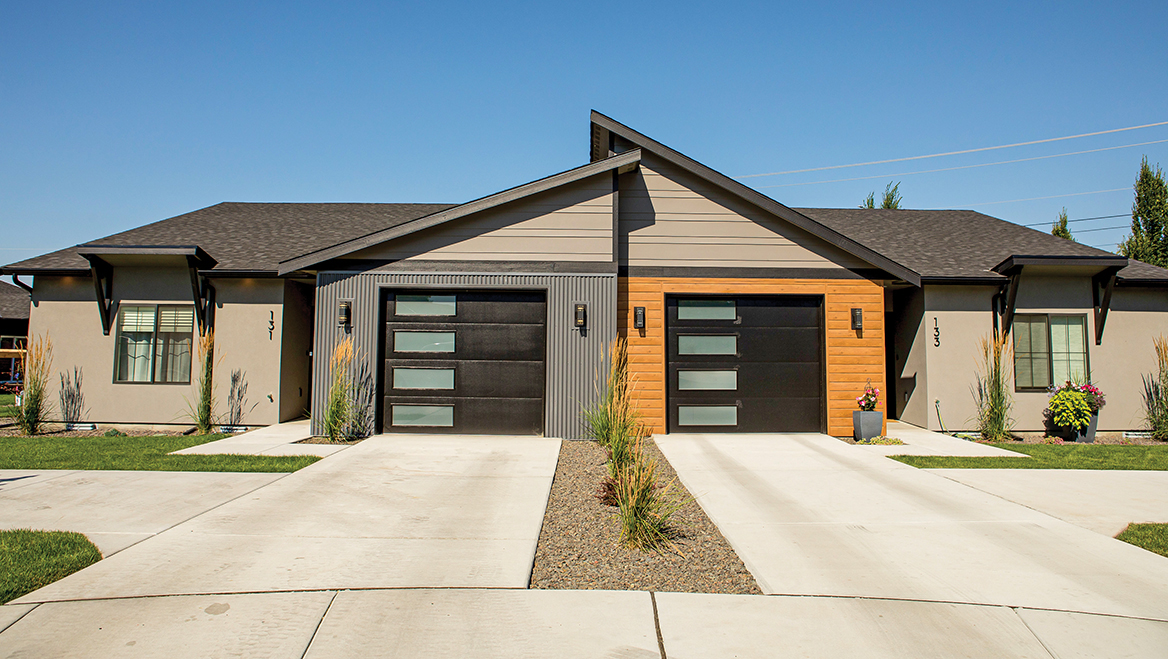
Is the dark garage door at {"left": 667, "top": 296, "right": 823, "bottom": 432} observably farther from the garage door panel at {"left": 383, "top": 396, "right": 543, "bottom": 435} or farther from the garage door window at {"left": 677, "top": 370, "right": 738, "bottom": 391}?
the garage door panel at {"left": 383, "top": 396, "right": 543, "bottom": 435}

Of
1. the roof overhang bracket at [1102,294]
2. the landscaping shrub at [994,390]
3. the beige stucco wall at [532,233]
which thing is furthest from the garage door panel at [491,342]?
the roof overhang bracket at [1102,294]

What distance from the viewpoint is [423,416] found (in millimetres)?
9312

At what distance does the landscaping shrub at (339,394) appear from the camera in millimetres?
8750

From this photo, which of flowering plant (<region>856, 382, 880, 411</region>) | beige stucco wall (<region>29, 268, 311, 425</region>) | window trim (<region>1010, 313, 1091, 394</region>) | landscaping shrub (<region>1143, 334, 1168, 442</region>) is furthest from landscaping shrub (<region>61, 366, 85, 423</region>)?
landscaping shrub (<region>1143, 334, 1168, 442</region>)

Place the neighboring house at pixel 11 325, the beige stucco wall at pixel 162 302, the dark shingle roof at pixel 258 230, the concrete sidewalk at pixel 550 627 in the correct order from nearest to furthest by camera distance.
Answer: the concrete sidewalk at pixel 550 627
the beige stucco wall at pixel 162 302
the dark shingle roof at pixel 258 230
the neighboring house at pixel 11 325

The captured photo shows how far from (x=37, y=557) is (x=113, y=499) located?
5.41 ft

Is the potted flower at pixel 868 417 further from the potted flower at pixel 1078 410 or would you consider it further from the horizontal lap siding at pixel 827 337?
the potted flower at pixel 1078 410

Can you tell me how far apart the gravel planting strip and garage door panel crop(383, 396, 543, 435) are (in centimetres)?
363

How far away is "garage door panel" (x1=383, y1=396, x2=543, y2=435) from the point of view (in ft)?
30.5

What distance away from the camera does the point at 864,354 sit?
9.66 m

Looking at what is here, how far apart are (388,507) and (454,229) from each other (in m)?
5.15

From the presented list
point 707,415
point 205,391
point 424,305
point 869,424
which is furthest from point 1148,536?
point 205,391

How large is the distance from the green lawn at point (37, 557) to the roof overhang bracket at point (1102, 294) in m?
14.0

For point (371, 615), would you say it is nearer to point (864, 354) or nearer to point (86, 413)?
point (864, 354)
